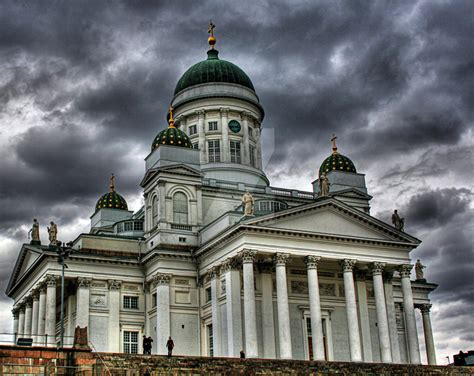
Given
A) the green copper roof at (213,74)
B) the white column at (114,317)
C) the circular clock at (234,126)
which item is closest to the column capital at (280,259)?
the white column at (114,317)

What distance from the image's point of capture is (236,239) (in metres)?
46.9

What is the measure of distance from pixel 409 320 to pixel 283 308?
992cm

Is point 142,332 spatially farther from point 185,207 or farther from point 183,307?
point 185,207

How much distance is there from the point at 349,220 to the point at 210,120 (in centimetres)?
1952

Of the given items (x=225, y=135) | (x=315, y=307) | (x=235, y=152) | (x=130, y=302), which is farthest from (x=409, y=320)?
(x=225, y=135)

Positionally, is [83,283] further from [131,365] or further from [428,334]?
[428,334]

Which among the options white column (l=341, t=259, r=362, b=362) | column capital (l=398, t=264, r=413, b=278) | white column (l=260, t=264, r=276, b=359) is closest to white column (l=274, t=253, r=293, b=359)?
white column (l=260, t=264, r=276, b=359)

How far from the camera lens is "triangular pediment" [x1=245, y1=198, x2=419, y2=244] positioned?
156 feet

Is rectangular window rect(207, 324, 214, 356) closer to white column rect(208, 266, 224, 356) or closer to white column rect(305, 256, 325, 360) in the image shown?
white column rect(208, 266, 224, 356)

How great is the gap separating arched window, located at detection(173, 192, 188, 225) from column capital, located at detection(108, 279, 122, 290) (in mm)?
6043

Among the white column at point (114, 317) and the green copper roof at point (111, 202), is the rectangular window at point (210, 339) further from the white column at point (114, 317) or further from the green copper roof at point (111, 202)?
the green copper roof at point (111, 202)

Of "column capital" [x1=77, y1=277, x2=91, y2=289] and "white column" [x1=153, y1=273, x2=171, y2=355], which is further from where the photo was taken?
"column capital" [x1=77, y1=277, x2=91, y2=289]

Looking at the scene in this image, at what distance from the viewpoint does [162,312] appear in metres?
50.3

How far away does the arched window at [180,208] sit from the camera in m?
54.1
